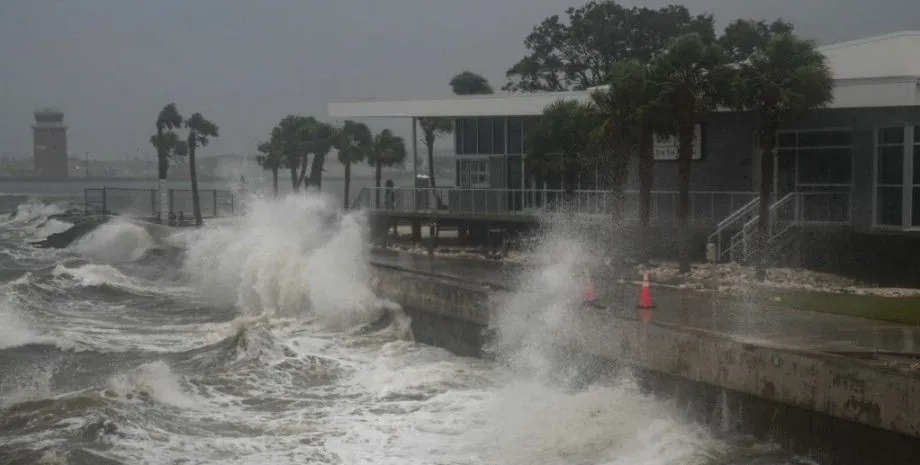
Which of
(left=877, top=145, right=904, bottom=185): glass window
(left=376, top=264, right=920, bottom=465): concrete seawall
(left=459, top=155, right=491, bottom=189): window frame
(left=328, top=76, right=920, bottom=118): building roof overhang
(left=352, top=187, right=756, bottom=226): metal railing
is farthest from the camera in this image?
(left=459, top=155, right=491, bottom=189): window frame

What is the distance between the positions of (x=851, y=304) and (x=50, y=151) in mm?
137677

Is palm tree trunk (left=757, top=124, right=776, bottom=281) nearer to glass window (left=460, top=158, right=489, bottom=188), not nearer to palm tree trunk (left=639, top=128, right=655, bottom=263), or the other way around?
palm tree trunk (left=639, top=128, right=655, bottom=263)

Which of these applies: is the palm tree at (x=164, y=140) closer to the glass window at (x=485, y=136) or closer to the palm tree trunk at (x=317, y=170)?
the palm tree trunk at (x=317, y=170)

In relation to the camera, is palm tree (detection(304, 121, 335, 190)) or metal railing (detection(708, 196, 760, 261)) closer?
metal railing (detection(708, 196, 760, 261))

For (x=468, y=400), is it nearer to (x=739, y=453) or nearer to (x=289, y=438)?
(x=289, y=438)

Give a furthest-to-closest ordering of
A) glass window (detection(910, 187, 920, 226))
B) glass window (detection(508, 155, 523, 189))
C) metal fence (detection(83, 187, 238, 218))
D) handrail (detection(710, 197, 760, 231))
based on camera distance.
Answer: metal fence (detection(83, 187, 238, 218)) → glass window (detection(508, 155, 523, 189)) → handrail (detection(710, 197, 760, 231)) → glass window (detection(910, 187, 920, 226))

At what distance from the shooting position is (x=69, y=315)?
85.9ft

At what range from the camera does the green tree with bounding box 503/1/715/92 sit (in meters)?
60.3

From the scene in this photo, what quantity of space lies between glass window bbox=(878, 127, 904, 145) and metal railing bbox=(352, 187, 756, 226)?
3.07m

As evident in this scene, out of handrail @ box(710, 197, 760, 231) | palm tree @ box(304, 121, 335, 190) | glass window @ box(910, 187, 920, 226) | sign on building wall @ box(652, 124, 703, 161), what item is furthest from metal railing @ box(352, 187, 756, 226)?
palm tree @ box(304, 121, 335, 190)

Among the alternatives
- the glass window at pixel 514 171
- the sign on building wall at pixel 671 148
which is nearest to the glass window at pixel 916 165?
the sign on building wall at pixel 671 148

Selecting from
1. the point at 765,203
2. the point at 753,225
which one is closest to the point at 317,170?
the point at 753,225

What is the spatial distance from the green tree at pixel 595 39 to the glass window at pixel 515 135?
2646 centimetres

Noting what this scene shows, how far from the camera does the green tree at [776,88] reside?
21062 mm
